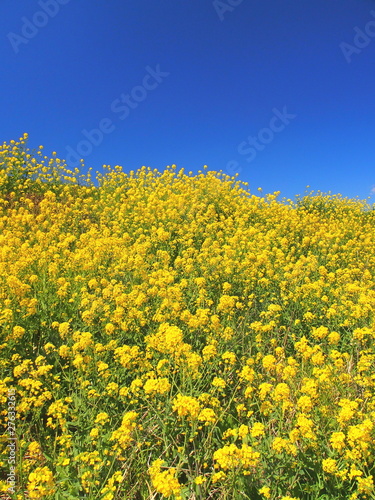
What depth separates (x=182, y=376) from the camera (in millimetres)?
2492

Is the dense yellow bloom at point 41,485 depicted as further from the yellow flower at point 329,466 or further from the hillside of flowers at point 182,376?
the yellow flower at point 329,466

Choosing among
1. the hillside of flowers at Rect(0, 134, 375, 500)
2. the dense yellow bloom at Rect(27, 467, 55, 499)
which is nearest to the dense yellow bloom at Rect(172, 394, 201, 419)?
the hillside of flowers at Rect(0, 134, 375, 500)

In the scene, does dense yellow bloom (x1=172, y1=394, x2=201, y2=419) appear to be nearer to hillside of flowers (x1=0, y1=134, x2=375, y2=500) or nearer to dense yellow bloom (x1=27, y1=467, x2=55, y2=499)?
hillside of flowers (x1=0, y1=134, x2=375, y2=500)

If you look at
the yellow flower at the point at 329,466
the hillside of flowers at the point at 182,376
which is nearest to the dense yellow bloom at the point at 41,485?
the hillside of flowers at the point at 182,376

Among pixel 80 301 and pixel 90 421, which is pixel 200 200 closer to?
pixel 80 301

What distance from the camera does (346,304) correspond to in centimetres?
403

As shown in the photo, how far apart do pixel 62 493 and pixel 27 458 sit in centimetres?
61

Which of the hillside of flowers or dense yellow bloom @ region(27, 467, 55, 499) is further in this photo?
the hillside of flowers

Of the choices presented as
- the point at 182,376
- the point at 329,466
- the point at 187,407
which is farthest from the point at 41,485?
the point at 329,466

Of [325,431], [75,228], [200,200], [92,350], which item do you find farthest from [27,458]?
[200,200]

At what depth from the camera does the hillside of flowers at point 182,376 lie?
1965 millimetres

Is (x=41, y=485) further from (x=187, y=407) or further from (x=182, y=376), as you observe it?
(x=182, y=376)

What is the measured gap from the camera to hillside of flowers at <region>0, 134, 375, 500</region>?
196 centimetres

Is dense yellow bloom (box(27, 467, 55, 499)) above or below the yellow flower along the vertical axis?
below
